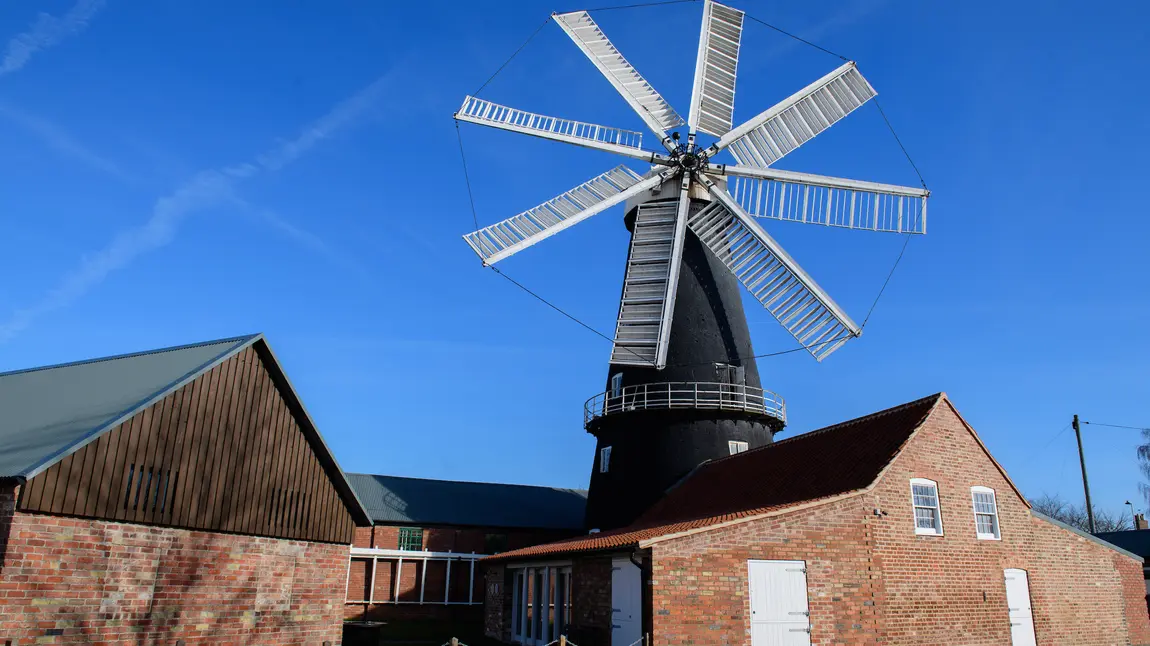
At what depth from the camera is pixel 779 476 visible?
64.2 ft

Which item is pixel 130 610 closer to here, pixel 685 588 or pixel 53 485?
pixel 53 485

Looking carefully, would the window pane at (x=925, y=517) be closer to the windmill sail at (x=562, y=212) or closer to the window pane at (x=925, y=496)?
the window pane at (x=925, y=496)

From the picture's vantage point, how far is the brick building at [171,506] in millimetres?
12117

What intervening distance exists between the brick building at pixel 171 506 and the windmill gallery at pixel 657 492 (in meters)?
0.04

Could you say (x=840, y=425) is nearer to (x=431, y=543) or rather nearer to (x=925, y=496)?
(x=925, y=496)

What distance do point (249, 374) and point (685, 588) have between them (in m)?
9.33

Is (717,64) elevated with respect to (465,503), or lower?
elevated

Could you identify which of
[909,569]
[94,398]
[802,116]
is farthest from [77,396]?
[802,116]

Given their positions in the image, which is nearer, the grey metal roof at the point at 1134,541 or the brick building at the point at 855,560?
the brick building at the point at 855,560

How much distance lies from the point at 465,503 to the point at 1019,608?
2095cm

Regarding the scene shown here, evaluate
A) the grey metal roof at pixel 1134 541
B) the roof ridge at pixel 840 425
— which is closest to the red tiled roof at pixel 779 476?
the roof ridge at pixel 840 425

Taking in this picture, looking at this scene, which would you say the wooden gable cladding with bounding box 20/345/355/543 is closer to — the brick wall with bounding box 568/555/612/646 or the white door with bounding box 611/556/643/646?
the brick wall with bounding box 568/555/612/646

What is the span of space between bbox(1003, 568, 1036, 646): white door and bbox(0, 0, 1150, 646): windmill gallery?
0.24ft

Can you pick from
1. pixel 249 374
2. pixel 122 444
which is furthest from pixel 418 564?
pixel 122 444
